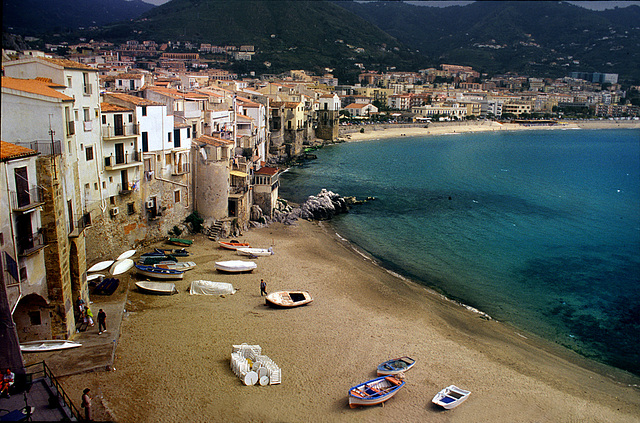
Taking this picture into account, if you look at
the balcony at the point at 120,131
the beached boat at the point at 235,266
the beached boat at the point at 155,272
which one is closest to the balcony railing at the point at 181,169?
the balcony at the point at 120,131

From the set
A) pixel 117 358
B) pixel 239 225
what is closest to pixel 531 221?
pixel 239 225

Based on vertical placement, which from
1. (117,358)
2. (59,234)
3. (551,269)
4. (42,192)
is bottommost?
(551,269)

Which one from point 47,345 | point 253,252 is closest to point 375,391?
point 47,345

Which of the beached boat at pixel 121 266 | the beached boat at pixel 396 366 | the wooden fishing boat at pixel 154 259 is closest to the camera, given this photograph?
the beached boat at pixel 396 366

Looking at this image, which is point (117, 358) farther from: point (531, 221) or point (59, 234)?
point (531, 221)

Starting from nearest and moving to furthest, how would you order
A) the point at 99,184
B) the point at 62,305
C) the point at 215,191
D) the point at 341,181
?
the point at 62,305 → the point at 99,184 → the point at 215,191 → the point at 341,181

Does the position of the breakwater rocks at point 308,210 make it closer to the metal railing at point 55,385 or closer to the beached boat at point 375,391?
the beached boat at point 375,391
